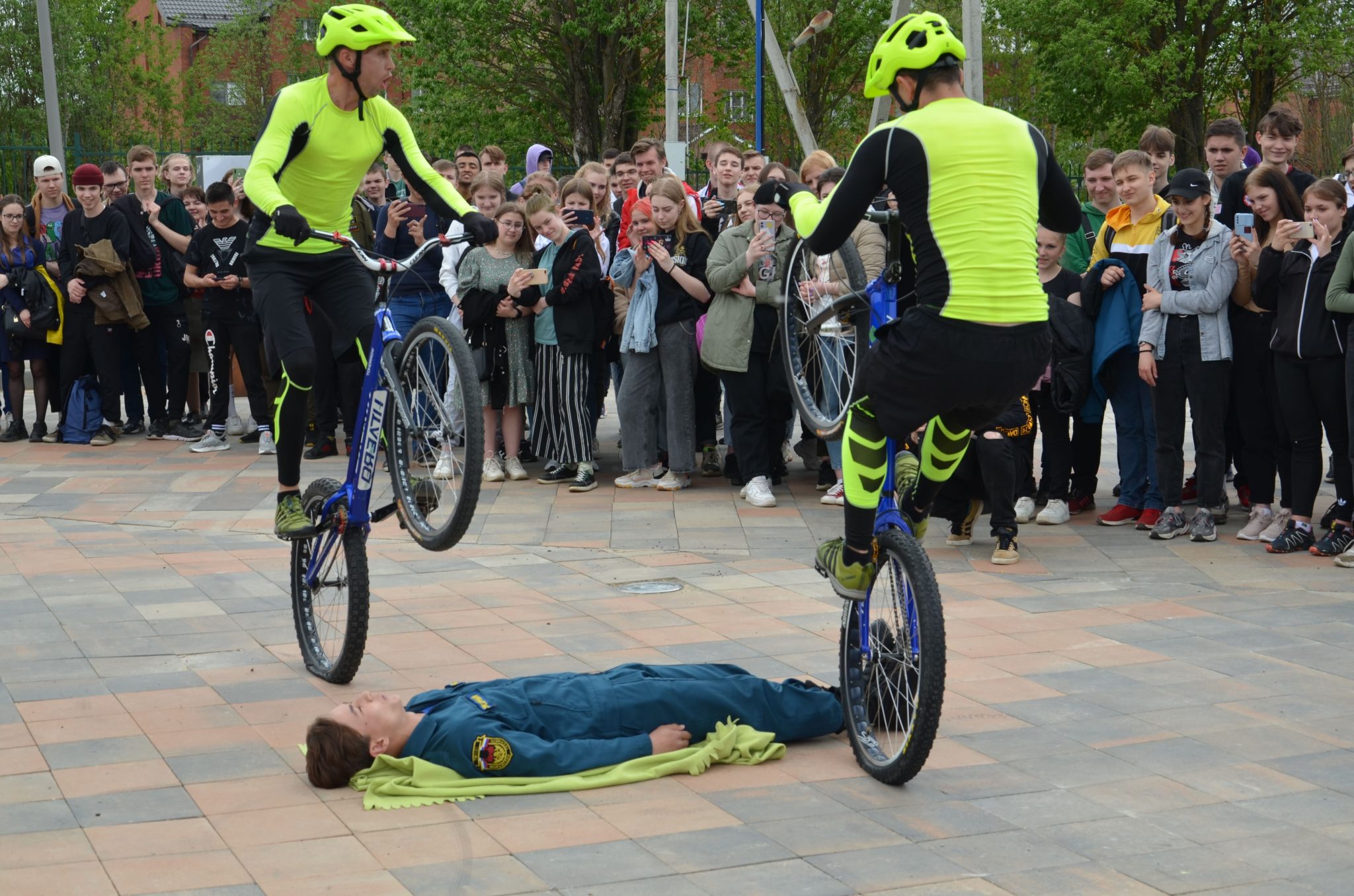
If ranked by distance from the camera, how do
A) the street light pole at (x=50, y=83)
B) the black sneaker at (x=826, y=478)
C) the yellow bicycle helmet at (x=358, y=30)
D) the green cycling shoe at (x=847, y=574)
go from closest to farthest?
the green cycling shoe at (x=847, y=574), the yellow bicycle helmet at (x=358, y=30), the black sneaker at (x=826, y=478), the street light pole at (x=50, y=83)

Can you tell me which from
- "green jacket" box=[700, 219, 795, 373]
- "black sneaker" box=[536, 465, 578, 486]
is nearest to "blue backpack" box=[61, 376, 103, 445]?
"black sneaker" box=[536, 465, 578, 486]

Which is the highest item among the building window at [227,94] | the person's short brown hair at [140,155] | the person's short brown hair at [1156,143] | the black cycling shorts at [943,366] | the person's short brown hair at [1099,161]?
the building window at [227,94]

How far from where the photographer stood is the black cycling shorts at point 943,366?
472 cm

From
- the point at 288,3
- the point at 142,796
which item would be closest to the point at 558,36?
the point at 288,3

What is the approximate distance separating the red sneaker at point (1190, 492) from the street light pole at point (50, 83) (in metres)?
13.8

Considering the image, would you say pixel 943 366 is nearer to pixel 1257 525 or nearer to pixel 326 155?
pixel 326 155

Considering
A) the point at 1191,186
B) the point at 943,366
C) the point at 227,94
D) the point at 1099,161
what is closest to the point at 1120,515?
the point at 1191,186

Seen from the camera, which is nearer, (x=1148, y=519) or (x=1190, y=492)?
(x=1148, y=519)

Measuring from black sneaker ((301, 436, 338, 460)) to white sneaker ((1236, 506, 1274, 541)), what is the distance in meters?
7.09

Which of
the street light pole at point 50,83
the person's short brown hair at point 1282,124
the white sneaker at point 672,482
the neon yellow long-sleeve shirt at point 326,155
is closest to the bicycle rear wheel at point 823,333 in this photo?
the neon yellow long-sleeve shirt at point 326,155

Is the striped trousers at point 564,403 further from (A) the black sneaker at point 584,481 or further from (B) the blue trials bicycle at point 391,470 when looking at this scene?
(B) the blue trials bicycle at point 391,470

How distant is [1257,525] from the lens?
29.9 ft

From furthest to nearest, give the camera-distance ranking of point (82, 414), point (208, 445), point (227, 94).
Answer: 1. point (227, 94)
2. point (82, 414)
3. point (208, 445)

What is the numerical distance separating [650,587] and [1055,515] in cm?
314
